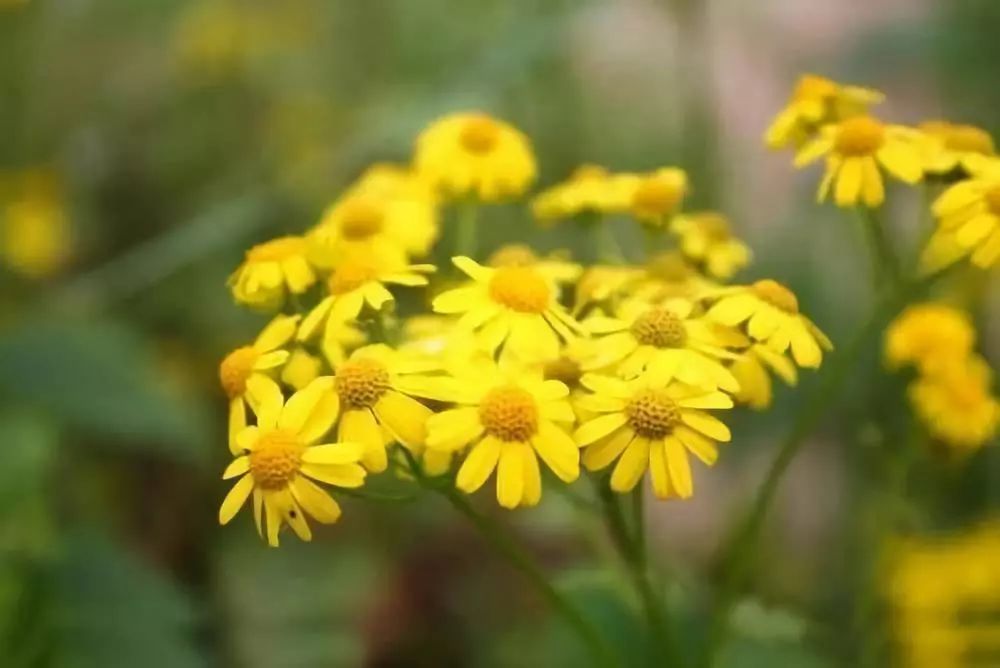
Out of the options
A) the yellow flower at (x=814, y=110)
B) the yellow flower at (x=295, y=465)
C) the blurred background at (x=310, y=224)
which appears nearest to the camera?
the yellow flower at (x=295, y=465)

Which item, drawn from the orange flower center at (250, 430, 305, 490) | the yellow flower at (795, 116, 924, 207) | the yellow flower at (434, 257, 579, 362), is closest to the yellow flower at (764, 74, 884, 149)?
the yellow flower at (795, 116, 924, 207)

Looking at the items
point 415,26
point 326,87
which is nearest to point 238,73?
point 326,87

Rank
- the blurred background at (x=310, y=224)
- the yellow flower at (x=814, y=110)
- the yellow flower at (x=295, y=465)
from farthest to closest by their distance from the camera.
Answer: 1. the blurred background at (x=310, y=224)
2. the yellow flower at (x=814, y=110)
3. the yellow flower at (x=295, y=465)

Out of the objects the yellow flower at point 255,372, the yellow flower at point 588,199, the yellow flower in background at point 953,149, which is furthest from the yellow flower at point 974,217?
the yellow flower at point 255,372

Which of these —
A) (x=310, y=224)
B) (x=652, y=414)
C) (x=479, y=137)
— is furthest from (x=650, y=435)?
(x=310, y=224)

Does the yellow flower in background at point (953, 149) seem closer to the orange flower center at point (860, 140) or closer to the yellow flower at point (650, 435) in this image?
the orange flower center at point (860, 140)

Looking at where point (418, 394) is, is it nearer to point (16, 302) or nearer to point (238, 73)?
point (16, 302)
